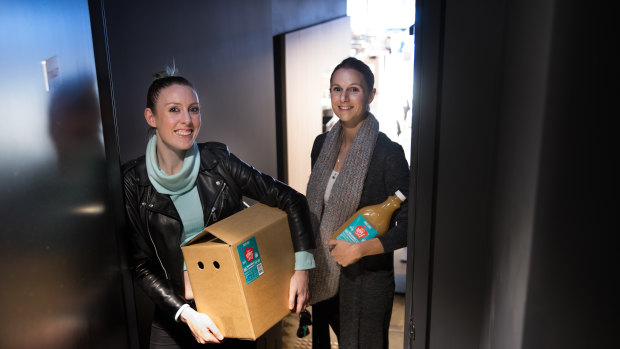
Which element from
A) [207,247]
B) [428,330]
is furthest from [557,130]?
[207,247]

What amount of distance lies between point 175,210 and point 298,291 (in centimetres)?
51

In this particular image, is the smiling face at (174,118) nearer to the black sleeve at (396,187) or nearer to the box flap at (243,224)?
the box flap at (243,224)

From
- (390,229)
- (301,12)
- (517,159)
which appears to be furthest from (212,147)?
(301,12)

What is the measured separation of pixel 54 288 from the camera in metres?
1.02

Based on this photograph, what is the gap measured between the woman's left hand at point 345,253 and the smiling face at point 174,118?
66 centimetres

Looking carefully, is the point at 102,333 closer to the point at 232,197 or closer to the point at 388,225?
the point at 232,197

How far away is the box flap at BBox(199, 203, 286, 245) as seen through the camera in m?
1.27

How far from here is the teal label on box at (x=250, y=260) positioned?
1270mm

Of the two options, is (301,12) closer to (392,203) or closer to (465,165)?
(392,203)

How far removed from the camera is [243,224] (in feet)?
4.42

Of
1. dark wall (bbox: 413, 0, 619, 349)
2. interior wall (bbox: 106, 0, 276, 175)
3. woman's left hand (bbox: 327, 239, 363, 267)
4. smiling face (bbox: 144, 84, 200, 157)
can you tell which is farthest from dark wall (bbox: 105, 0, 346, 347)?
dark wall (bbox: 413, 0, 619, 349)

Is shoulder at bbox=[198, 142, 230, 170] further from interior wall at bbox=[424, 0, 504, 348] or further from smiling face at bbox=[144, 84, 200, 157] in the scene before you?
interior wall at bbox=[424, 0, 504, 348]

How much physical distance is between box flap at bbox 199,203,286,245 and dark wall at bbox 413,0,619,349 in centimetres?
58

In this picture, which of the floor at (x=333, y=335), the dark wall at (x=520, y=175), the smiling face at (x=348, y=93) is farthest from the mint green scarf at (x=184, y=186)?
the floor at (x=333, y=335)
